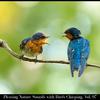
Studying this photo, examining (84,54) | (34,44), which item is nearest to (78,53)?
(84,54)

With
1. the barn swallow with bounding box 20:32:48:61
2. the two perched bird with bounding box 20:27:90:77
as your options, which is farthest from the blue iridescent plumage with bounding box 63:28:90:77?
the barn swallow with bounding box 20:32:48:61

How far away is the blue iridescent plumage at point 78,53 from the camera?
3.99m

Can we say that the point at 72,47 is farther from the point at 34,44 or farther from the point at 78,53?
the point at 34,44

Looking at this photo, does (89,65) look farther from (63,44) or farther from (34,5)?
(34,5)

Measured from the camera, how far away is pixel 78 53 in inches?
158

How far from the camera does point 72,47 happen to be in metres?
4.05

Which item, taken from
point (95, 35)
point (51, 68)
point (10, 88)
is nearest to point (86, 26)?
point (95, 35)

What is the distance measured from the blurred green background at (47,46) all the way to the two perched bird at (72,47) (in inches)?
1.5

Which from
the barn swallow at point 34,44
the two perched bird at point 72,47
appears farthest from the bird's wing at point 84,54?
the barn swallow at point 34,44

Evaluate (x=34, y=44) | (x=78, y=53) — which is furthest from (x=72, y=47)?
(x=34, y=44)

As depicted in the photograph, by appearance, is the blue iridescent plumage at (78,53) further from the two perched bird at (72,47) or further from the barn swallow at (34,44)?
the barn swallow at (34,44)

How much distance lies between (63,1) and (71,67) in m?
0.51

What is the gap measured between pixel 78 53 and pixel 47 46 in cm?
21

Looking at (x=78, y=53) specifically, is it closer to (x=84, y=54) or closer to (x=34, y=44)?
(x=84, y=54)
